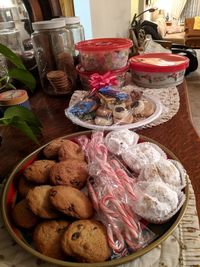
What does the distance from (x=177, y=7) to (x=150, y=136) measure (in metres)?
6.24

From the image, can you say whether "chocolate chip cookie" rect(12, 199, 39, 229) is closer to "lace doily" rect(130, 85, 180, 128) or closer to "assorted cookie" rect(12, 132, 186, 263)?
"assorted cookie" rect(12, 132, 186, 263)

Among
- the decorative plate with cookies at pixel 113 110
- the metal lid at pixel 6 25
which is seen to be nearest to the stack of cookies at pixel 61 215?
the decorative plate with cookies at pixel 113 110

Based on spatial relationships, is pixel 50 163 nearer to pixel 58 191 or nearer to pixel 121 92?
pixel 58 191

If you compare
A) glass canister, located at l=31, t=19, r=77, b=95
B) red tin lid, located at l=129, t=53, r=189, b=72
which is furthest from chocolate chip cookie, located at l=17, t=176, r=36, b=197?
red tin lid, located at l=129, t=53, r=189, b=72

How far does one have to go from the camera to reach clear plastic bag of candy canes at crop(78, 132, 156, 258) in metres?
0.30

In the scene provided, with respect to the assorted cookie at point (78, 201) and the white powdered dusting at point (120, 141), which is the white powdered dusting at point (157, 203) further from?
the white powdered dusting at point (120, 141)

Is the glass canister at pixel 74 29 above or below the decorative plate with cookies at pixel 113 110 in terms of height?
above

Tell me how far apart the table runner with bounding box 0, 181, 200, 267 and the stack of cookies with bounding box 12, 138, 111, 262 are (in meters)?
0.04

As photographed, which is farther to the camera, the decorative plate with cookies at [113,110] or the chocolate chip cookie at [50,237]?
the decorative plate with cookies at [113,110]

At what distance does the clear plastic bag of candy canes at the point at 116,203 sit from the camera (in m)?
0.30

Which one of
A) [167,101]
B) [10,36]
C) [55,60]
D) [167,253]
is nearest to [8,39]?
[10,36]

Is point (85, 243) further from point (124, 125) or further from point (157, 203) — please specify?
point (124, 125)

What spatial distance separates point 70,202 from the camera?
31 cm

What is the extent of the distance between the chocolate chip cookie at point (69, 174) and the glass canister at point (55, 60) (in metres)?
0.44
